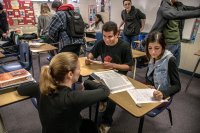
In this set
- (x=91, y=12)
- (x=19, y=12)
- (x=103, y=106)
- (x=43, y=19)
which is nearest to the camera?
(x=103, y=106)

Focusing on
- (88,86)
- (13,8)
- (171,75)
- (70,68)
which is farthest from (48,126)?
(13,8)

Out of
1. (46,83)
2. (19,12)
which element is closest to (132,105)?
(46,83)

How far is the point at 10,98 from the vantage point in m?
1.27

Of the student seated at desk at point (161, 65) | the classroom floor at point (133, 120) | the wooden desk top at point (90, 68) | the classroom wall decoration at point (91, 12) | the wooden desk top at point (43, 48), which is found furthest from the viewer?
the classroom wall decoration at point (91, 12)

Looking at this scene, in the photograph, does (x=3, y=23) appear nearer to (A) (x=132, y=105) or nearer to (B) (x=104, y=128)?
(B) (x=104, y=128)

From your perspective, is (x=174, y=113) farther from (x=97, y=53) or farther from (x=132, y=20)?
(x=132, y=20)

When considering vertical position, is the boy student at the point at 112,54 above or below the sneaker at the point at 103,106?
above

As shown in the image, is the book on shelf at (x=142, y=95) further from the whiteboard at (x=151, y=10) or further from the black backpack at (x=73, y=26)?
the whiteboard at (x=151, y=10)

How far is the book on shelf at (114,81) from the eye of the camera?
1.32m

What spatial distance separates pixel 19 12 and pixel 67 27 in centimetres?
344

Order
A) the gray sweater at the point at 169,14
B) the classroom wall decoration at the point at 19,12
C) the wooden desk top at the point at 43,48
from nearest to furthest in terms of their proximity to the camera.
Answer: the gray sweater at the point at 169,14, the wooden desk top at the point at 43,48, the classroom wall decoration at the point at 19,12

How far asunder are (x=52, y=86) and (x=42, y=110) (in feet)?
0.55

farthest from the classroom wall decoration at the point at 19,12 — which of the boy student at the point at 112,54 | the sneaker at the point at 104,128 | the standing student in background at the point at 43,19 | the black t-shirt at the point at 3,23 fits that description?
the sneaker at the point at 104,128

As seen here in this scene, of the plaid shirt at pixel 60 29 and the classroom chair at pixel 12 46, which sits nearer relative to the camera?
the plaid shirt at pixel 60 29
